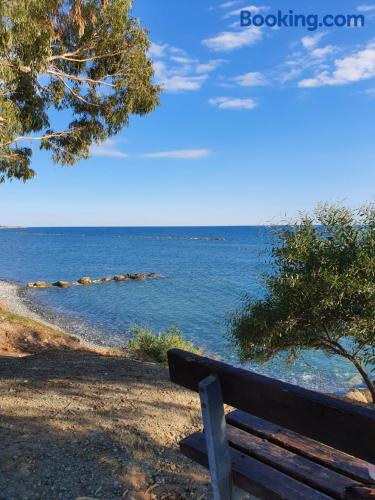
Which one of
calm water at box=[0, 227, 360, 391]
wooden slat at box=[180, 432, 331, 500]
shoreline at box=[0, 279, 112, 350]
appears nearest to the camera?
wooden slat at box=[180, 432, 331, 500]

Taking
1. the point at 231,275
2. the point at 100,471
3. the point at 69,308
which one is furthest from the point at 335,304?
the point at 231,275

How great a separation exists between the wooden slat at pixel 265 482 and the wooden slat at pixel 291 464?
0.14 feet

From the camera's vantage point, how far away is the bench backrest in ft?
5.74

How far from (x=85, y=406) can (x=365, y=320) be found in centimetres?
580

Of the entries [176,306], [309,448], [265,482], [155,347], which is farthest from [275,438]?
[176,306]

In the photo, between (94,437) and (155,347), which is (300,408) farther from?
(155,347)

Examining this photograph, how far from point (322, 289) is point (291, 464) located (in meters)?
6.11

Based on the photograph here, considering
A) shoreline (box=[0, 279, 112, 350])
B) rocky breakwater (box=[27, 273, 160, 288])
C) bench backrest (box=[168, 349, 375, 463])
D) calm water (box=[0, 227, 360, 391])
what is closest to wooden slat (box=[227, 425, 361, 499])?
bench backrest (box=[168, 349, 375, 463])

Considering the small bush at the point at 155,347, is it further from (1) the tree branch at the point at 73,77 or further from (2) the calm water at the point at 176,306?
(1) the tree branch at the point at 73,77

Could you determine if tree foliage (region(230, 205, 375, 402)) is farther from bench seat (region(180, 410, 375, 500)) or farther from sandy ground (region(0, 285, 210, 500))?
bench seat (region(180, 410, 375, 500))

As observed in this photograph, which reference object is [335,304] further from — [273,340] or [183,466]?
[183,466]

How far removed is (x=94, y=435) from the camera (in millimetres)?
4832

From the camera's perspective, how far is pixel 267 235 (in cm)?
987

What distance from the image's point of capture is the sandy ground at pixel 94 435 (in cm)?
398
